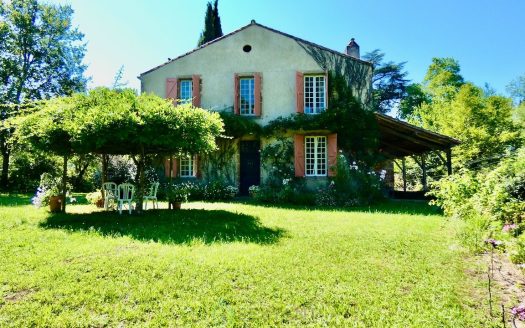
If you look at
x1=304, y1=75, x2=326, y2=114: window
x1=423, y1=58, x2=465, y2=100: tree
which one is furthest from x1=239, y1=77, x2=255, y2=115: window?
x1=423, y1=58, x2=465, y2=100: tree

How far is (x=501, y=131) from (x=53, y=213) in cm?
2213

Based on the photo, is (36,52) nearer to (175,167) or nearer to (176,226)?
(175,167)

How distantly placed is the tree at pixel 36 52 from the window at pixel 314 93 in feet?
46.0

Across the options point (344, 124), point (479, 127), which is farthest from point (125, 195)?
point (479, 127)

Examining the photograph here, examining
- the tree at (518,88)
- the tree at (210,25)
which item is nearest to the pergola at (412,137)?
the tree at (210,25)

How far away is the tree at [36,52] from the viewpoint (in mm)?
20266

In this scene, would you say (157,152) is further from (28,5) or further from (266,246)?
(28,5)

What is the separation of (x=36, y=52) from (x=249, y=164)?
54.2 feet

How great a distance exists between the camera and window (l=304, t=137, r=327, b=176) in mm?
14086

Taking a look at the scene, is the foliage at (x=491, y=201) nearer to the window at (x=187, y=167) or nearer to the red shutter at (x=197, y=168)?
the red shutter at (x=197, y=168)

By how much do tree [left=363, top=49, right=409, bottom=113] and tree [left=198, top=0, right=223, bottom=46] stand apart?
16.4 meters

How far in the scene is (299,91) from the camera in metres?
14.0

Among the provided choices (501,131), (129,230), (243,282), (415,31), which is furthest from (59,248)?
(501,131)

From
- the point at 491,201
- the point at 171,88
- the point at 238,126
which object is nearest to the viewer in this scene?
the point at 491,201
